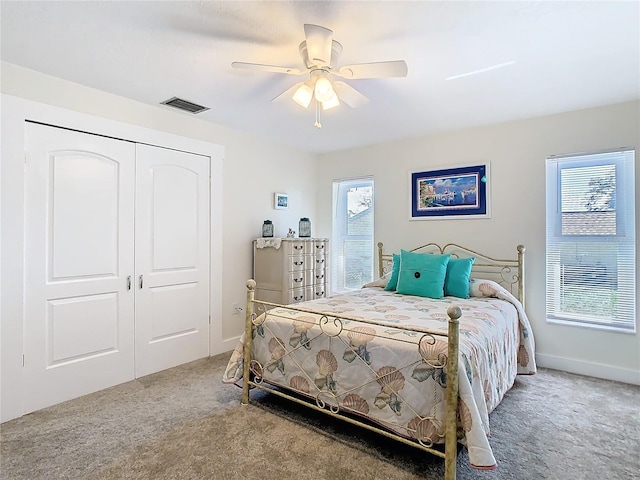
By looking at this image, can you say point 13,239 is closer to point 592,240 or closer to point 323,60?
point 323,60

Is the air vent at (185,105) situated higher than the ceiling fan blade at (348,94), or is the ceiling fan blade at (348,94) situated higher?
the air vent at (185,105)

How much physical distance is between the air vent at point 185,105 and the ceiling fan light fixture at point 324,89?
5.13ft

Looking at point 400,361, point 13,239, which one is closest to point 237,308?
point 13,239

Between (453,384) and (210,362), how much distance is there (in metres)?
2.61

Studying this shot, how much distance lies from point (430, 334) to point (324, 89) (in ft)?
4.99

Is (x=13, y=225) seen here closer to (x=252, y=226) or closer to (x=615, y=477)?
(x=252, y=226)

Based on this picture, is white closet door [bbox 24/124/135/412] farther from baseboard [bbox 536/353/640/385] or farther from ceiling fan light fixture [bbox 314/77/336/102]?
baseboard [bbox 536/353/640/385]

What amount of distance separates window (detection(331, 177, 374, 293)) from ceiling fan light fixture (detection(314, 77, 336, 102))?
2.60 m

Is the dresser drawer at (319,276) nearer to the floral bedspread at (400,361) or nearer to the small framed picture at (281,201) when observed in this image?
the small framed picture at (281,201)

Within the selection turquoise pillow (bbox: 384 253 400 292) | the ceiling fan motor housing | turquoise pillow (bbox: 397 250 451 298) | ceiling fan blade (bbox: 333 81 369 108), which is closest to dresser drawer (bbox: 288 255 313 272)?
turquoise pillow (bbox: 384 253 400 292)

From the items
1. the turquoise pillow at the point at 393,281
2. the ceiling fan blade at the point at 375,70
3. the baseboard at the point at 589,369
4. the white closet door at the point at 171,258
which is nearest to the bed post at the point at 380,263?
the turquoise pillow at the point at 393,281

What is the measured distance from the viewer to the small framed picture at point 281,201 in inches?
177

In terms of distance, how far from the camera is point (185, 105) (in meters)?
3.22

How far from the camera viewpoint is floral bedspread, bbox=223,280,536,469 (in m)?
1.81
